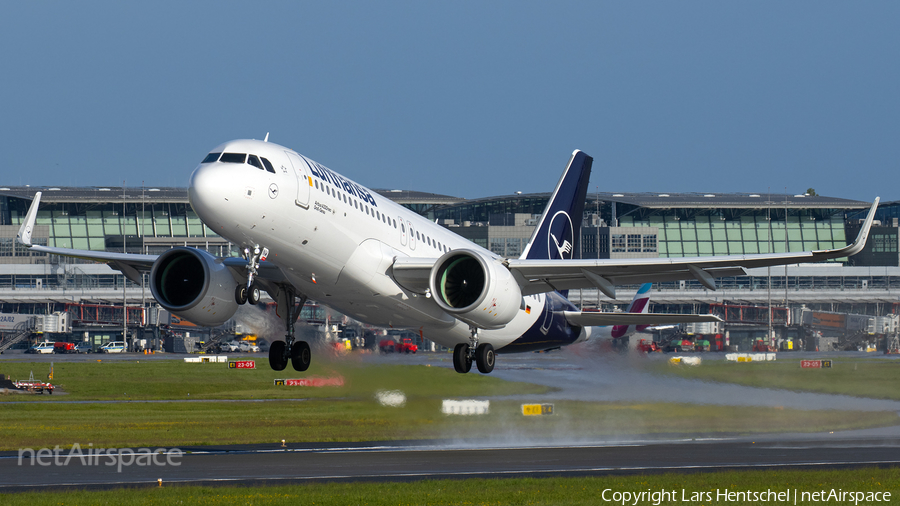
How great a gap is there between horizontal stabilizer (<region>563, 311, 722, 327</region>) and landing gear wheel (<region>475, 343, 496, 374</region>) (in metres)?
5.92

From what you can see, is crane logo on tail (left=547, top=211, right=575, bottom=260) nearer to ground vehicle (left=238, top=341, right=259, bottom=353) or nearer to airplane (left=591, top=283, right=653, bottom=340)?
airplane (left=591, top=283, right=653, bottom=340)

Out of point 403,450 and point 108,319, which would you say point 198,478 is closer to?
point 403,450

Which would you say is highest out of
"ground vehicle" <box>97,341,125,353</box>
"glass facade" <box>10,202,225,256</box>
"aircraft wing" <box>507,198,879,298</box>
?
"glass facade" <box>10,202,225,256</box>

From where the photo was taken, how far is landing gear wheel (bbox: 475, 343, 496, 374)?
34906 mm

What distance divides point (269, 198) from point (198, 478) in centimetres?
1020

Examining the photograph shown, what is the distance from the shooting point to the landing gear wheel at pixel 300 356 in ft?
114

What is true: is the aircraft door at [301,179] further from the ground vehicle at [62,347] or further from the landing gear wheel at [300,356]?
the ground vehicle at [62,347]

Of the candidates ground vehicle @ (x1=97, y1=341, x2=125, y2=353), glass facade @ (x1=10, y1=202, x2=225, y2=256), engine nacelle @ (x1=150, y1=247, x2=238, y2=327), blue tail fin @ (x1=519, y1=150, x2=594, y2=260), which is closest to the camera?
engine nacelle @ (x1=150, y1=247, x2=238, y2=327)

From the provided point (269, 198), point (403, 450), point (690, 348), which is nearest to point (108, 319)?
point (690, 348)

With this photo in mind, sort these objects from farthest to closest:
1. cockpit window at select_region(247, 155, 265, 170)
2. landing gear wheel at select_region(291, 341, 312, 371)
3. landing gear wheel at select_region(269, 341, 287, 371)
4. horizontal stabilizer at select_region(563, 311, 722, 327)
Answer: horizontal stabilizer at select_region(563, 311, 722, 327) → landing gear wheel at select_region(291, 341, 312, 371) → landing gear wheel at select_region(269, 341, 287, 371) → cockpit window at select_region(247, 155, 265, 170)

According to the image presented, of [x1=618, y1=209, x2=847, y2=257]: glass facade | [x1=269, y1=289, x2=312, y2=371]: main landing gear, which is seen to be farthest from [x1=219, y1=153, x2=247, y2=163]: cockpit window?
[x1=618, y1=209, x2=847, y2=257]: glass facade

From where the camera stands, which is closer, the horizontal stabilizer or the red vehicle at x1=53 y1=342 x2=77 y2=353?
the horizontal stabilizer

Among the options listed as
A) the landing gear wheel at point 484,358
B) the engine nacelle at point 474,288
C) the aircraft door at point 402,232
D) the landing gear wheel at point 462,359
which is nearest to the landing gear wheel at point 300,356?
the landing gear wheel at point 462,359

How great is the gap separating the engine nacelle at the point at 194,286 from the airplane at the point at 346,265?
0.05 m
